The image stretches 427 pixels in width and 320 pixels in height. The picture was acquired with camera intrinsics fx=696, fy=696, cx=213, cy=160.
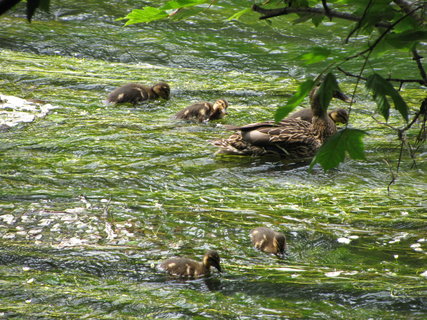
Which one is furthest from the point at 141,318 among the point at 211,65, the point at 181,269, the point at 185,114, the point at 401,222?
the point at 211,65

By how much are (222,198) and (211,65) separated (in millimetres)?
4711

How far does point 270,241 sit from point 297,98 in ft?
8.18

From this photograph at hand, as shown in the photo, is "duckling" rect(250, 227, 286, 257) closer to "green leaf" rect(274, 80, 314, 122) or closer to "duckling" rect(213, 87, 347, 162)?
"duckling" rect(213, 87, 347, 162)

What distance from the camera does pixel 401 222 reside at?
15.2ft

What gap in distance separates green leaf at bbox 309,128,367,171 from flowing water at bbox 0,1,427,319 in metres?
0.28

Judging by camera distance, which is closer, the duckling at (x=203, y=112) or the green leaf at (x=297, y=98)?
the green leaf at (x=297, y=98)

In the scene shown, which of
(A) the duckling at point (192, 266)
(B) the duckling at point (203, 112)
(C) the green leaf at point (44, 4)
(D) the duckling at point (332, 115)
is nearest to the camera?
A: (C) the green leaf at point (44, 4)

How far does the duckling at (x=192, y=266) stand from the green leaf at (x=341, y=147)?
2.21 m

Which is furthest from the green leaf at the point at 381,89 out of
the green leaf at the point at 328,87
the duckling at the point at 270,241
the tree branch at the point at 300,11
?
the duckling at the point at 270,241

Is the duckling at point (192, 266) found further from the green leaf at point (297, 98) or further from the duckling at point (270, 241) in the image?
the green leaf at point (297, 98)

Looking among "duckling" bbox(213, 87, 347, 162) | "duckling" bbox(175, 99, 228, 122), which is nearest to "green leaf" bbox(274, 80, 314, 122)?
"duckling" bbox(213, 87, 347, 162)

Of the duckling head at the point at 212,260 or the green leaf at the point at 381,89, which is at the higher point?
the green leaf at the point at 381,89

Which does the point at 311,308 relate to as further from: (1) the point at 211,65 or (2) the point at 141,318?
(1) the point at 211,65

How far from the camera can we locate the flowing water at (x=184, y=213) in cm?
348
